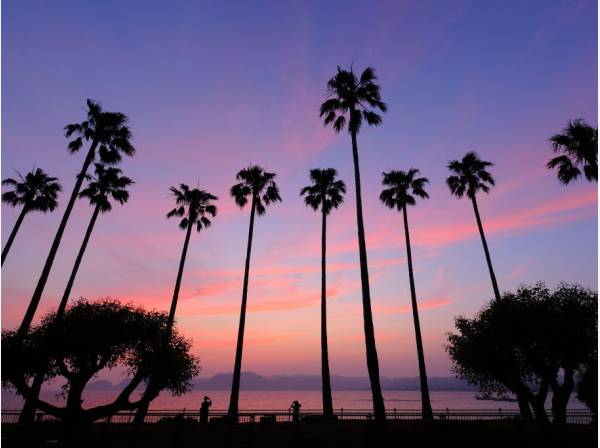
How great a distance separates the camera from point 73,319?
27.2m

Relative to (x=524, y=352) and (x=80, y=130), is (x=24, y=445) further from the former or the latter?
(x=524, y=352)

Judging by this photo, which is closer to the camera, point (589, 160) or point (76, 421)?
point (76, 421)

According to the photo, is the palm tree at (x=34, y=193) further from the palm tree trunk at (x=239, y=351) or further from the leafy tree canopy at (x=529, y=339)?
the leafy tree canopy at (x=529, y=339)

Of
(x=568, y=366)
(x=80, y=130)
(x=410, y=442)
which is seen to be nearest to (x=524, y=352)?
(x=568, y=366)

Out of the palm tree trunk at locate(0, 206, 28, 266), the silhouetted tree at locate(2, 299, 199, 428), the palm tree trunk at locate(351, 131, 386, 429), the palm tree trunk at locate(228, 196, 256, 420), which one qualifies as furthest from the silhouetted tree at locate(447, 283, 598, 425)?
the palm tree trunk at locate(0, 206, 28, 266)

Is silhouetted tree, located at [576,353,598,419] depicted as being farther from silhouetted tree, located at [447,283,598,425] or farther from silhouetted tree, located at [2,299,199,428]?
silhouetted tree, located at [2,299,199,428]

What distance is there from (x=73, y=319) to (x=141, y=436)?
941cm

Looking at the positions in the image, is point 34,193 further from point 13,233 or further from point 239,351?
point 239,351

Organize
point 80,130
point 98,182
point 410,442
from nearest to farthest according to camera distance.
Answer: point 410,442
point 80,130
point 98,182

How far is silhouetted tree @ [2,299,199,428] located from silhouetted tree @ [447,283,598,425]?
875 inches

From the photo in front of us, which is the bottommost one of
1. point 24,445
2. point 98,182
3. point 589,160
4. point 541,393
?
point 24,445

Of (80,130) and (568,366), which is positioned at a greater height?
(80,130)

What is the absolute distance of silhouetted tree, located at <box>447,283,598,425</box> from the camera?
26891 mm

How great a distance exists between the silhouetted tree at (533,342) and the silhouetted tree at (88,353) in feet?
72.9
